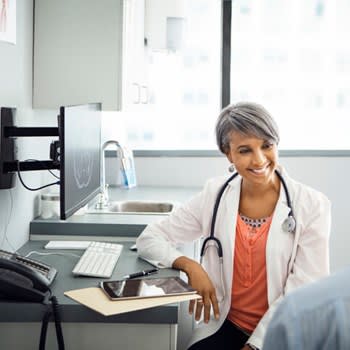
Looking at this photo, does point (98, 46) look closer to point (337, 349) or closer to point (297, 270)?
point (297, 270)

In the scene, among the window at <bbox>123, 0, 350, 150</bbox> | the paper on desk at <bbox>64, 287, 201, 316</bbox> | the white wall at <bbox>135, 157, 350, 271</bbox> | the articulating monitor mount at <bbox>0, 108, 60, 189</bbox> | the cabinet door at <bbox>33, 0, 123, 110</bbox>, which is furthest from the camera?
the window at <bbox>123, 0, 350, 150</bbox>

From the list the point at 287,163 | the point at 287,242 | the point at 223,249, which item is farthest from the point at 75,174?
the point at 287,163

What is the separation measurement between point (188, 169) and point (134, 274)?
1998 millimetres

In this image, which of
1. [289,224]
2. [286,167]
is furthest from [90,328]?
[286,167]

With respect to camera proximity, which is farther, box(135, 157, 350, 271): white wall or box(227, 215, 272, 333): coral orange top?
box(135, 157, 350, 271): white wall

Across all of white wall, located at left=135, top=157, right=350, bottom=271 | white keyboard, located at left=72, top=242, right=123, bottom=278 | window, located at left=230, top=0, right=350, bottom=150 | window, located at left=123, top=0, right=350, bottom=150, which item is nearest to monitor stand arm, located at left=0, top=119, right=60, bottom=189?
white keyboard, located at left=72, top=242, right=123, bottom=278

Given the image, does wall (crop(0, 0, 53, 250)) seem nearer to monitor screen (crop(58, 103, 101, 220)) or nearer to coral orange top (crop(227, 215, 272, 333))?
monitor screen (crop(58, 103, 101, 220))

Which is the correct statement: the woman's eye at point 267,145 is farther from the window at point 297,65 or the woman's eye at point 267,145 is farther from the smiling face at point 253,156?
the window at point 297,65

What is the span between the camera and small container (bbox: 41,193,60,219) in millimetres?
2473

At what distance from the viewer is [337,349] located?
0.42 m

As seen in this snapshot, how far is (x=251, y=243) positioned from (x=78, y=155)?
2.24 ft

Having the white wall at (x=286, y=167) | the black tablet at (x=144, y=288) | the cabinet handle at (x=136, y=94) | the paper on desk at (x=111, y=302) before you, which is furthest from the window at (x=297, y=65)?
the paper on desk at (x=111, y=302)

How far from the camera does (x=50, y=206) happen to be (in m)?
2.48

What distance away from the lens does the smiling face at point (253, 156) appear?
6.13ft
